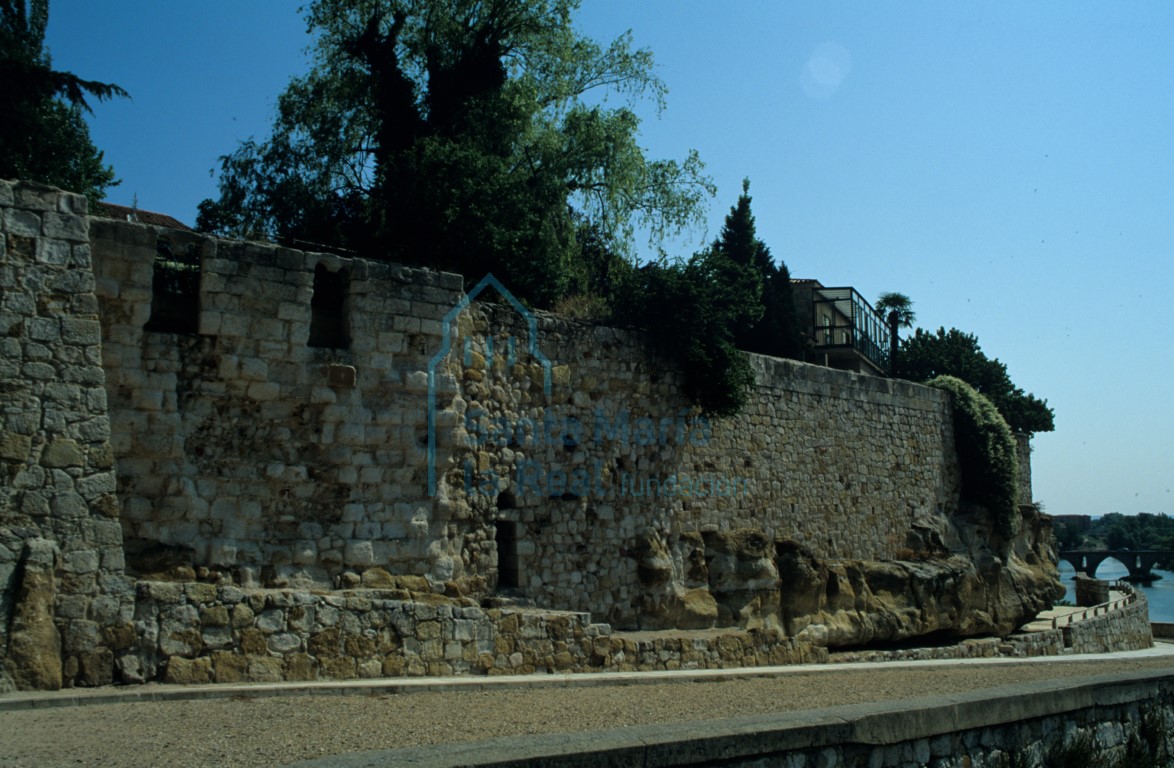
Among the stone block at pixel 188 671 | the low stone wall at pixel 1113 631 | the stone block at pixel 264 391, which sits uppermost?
the stone block at pixel 264 391

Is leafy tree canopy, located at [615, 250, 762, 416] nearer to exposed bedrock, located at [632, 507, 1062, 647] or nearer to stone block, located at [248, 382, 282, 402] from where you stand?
exposed bedrock, located at [632, 507, 1062, 647]

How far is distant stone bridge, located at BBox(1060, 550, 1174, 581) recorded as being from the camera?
252 feet

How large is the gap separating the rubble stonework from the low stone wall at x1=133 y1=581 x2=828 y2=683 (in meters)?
0.02

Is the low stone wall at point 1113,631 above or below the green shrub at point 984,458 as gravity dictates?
below

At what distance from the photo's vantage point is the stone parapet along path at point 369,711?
6.09 meters

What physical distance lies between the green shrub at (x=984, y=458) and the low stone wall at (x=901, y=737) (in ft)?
46.0

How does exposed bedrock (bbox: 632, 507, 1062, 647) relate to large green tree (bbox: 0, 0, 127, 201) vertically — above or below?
below

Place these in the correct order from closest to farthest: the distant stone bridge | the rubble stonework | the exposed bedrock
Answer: the rubble stonework, the exposed bedrock, the distant stone bridge

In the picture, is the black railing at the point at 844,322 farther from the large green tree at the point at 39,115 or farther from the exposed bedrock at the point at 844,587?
the large green tree at the point at 39,115

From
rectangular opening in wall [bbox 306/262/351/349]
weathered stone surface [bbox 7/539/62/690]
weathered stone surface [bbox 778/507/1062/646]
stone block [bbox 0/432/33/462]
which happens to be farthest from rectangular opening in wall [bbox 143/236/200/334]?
weathered stone surface [bbox 778/507/1062/646]

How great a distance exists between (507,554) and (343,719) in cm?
558

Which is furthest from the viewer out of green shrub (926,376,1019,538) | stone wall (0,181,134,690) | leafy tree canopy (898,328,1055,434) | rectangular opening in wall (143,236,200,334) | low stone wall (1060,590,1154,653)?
leafy tree canopy (898,328,1055,434)

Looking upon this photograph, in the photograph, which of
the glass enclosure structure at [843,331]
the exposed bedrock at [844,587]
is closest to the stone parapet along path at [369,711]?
the exposed bedrock at [844,587]

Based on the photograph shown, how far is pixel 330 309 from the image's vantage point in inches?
444
